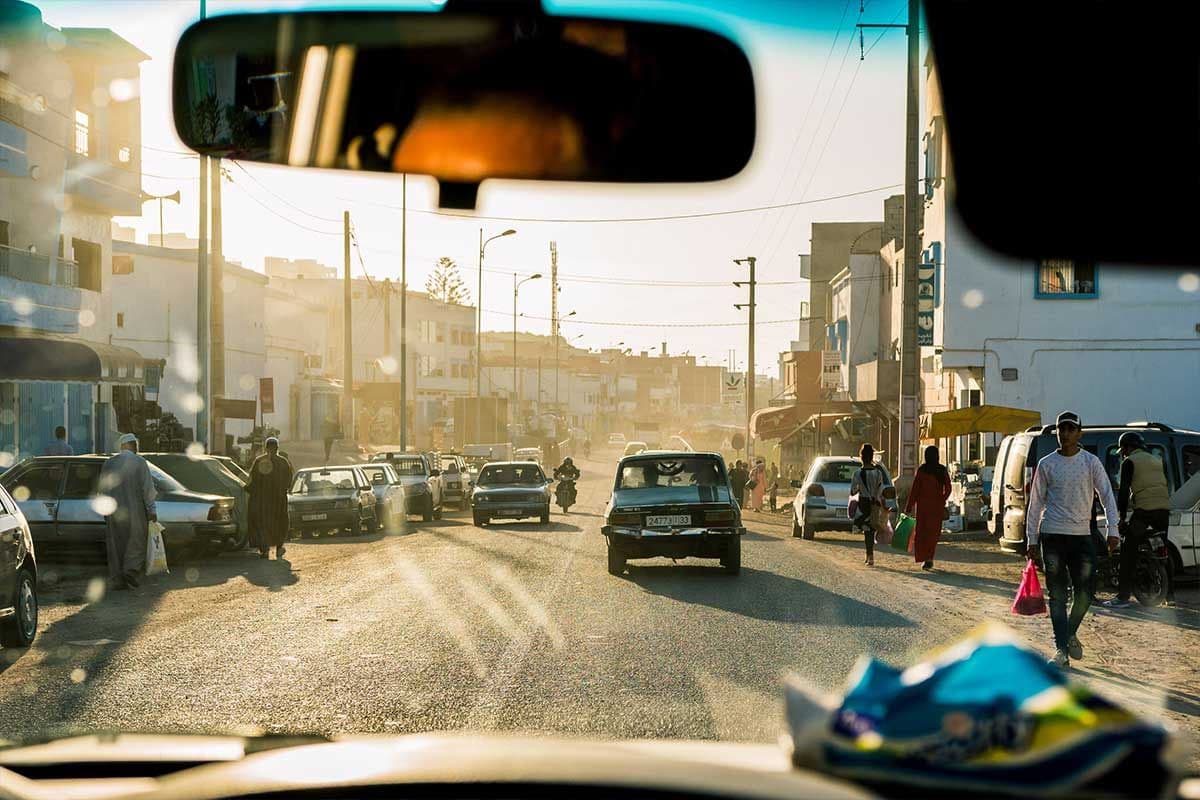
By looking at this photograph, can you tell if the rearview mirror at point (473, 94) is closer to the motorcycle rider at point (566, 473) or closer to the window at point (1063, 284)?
the window at point (1063, 284)

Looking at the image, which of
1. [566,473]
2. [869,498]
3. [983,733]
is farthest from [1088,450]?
[566,473]

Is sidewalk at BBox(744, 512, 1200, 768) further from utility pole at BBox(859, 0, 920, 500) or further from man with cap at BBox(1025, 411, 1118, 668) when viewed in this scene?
utility pole at BBox(859, 0, 920, 500)

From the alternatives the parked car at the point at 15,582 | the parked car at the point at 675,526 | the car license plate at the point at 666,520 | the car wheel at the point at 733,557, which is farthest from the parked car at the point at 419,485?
the parked car at the point at 15,582

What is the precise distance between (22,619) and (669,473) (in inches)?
402

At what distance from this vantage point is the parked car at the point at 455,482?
140 feet

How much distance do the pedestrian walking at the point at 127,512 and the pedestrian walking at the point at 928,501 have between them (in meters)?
10.00

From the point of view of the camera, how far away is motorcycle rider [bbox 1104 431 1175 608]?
1595cm

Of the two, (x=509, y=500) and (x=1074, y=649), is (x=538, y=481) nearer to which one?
(x=509, y=500)

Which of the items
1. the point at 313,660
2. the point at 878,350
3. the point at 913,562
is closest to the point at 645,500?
the point at 913,562

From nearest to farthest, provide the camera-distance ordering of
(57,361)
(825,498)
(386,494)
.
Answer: (825,498), (57,361), (386,494)

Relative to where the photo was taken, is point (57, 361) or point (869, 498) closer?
point (869, 498)

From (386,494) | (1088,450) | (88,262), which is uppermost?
(88,262)

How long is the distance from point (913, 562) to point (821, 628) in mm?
9572

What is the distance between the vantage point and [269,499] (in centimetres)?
2266
